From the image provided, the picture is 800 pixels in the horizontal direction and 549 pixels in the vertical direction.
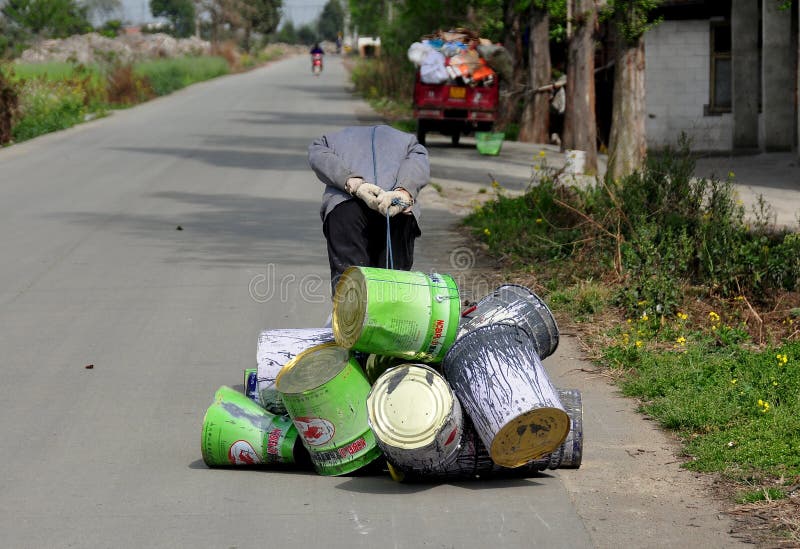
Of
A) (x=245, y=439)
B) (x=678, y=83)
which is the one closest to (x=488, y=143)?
(x=678, y=83)

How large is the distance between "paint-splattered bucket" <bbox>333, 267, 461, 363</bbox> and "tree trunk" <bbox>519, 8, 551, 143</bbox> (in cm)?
2008

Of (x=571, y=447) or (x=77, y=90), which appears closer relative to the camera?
(x=571, y=447)

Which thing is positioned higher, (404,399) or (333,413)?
(404,399)

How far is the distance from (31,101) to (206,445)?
82.8ft

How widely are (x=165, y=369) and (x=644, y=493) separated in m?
3.46

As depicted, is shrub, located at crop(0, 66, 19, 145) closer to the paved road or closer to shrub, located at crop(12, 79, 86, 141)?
shrub, located at crop(12, 79, 86, 141)

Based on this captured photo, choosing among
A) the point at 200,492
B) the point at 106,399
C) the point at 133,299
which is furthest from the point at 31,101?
the point at 200,492

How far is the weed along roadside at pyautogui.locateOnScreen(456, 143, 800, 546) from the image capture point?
553 centimetres

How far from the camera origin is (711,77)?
2391 centimetres

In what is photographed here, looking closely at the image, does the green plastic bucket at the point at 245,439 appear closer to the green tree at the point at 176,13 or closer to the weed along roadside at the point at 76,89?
the weed along roadside at the point at 76,89

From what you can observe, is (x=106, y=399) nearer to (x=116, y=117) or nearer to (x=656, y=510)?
(x=656, y=510)

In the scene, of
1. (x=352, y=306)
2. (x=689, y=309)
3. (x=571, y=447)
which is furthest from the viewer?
(x=689, y=309)

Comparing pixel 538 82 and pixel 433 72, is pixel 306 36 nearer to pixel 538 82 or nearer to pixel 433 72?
pixel 538 82

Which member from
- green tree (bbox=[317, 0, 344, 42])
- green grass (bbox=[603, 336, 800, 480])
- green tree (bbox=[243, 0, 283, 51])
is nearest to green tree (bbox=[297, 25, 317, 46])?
green tree (bbox=[317, 0, 344, 42])
